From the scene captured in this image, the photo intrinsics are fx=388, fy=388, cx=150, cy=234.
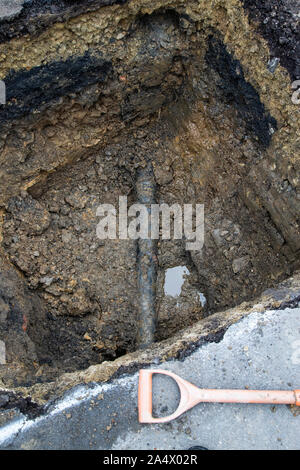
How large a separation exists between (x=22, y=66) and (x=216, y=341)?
7.60ft

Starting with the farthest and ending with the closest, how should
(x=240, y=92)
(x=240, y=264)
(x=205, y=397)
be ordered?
(x=240, y=264)
(x=240, y=92)
(x=205, y=397)

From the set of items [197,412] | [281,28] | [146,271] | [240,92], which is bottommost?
[197,412]

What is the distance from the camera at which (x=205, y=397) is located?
2.05 meters

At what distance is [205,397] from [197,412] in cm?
11

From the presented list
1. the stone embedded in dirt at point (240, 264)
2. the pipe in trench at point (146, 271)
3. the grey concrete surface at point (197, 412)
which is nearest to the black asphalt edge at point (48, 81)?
the pipe in trench at point (146, 271)

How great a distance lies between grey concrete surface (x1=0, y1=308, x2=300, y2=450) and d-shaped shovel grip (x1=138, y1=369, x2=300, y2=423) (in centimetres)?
6

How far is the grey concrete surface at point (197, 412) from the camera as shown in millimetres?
2041

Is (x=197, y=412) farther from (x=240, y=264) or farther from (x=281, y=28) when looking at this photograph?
(x=281, y=28)

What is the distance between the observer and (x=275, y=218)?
308 cm

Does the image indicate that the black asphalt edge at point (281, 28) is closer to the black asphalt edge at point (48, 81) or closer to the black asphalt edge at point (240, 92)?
Result: the black asphalt edge at point (240, 92)

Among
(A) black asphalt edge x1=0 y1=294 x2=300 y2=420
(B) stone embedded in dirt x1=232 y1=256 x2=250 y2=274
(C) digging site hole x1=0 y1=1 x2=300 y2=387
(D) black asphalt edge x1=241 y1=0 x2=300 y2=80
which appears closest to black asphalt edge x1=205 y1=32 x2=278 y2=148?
(C) digging site hole x1=0 y1=1 x2=300 y2=387

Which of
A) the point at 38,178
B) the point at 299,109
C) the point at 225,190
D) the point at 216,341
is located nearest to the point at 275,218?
the point at 225,190

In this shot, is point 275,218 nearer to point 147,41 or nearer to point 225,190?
point 225,190

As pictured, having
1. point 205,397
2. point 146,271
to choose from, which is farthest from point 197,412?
point 146,271
